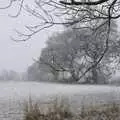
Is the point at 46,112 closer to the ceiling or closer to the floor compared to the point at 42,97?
closer to the ceiling

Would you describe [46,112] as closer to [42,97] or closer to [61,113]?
[61,113]

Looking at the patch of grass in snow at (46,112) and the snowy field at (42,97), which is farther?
the snowy field at (42,97)

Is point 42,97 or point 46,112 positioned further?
point 42,97

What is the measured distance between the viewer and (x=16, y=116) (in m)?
14.0

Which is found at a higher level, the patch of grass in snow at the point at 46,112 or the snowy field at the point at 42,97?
the patch of grass in snow at the point at 46,112

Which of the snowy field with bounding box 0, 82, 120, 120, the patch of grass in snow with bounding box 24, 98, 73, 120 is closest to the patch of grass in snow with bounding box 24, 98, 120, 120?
the patch of grass in snow with bounding box 24, 98, 73, 120

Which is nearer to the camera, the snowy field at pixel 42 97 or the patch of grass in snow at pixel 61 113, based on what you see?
the patch of grass in snow at pixel 61 113

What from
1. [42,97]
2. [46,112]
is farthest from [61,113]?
[42,97]

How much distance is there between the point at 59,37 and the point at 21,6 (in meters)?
37.1

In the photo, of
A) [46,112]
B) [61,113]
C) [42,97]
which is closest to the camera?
[46,112]

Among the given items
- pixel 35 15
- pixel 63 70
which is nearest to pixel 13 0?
pixel 35 15

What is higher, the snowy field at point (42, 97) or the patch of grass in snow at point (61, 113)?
the patch of grass in snow at point (61, 113)

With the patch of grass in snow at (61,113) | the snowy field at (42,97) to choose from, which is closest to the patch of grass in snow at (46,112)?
the patch of grass in snow at (61,113)

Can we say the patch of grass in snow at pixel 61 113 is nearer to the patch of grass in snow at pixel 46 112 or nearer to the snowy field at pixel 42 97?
the patch of grass in snow at pixel 46 112
